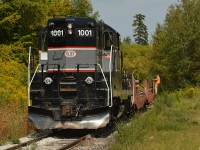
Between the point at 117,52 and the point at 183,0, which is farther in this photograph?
the point at 183,0

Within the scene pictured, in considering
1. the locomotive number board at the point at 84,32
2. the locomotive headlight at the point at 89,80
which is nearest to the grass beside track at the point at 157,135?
the locomotive headlight at the point at 89,80

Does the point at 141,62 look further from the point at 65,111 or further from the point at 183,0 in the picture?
the point at 65,111

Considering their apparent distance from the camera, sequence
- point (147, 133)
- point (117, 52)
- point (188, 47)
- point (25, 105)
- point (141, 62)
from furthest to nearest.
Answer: point (141, 62) → point (188, 47) → point (25, 105) → point (117, 52) → point (147, 133)

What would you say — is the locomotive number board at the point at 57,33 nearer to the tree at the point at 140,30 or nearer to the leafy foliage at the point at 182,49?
the leafy foliage at the point at 182,49

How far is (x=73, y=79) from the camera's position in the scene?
521 inches

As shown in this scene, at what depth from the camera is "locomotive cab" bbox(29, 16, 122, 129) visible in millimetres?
12695

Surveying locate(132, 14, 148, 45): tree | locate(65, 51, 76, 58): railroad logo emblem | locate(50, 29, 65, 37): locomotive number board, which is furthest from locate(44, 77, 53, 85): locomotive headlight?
locate(132, 14, 148, 45): tree

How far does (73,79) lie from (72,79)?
0.03 meters

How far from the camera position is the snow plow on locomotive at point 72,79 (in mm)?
12695

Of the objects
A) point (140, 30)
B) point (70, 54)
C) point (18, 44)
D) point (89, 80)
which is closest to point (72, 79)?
point (89, 80)

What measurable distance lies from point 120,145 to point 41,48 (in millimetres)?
5372

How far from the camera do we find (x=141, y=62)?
6206cm

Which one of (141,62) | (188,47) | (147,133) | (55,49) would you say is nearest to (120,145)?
(147,133)

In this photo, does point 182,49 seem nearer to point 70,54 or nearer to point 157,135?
point 70,54
